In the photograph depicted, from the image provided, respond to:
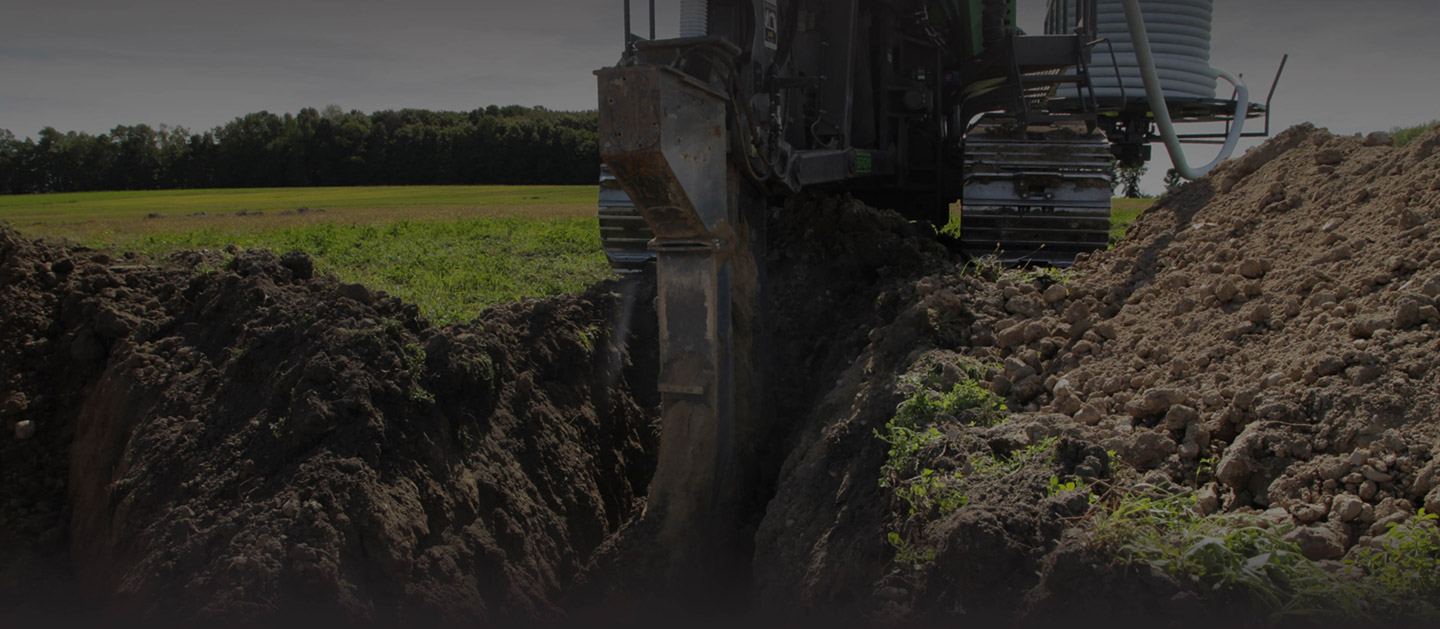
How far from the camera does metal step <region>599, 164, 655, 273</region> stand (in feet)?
25.4

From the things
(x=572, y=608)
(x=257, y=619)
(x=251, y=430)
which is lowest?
(x=572, y=608)

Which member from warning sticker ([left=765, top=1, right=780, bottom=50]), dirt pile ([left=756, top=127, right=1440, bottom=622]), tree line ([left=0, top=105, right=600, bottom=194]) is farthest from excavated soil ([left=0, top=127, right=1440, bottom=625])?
tree line ([left=0, top=105, right=600, bottom=194])

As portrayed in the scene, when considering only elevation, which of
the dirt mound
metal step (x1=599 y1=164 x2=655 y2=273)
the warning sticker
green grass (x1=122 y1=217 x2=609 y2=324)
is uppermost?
the warning sticker

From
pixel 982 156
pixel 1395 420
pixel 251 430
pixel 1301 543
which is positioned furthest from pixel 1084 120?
pixel 251 430

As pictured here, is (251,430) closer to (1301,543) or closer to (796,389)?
(796,389)

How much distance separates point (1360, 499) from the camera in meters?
3.38

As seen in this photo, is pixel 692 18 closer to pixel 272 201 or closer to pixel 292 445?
pixel 292 445

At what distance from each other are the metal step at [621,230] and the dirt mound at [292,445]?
104 centimetres

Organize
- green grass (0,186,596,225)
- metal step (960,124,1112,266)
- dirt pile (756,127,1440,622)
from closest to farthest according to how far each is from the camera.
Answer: dirt pile (756,127,1440,622) → metal step (960,124,1112,266) → green grass (0,186,596,225)

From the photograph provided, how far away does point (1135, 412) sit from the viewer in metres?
4.32

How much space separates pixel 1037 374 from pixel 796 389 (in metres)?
1.81

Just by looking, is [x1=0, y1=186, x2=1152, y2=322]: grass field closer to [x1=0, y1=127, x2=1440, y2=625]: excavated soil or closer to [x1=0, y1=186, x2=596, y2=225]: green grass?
[x1=0, y1=127, x2=1440, y2=625]: excavated soil

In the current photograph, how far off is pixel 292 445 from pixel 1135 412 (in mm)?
3886

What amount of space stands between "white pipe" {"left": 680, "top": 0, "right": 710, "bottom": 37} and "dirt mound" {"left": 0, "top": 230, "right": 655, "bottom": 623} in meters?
1.95
